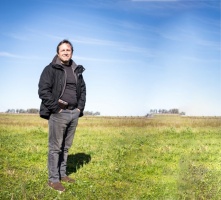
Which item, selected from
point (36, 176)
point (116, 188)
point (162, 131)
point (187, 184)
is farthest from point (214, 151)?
point (162, 131)

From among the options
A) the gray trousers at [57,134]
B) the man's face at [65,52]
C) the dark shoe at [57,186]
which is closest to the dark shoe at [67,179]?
the gray trousers at [57,134]

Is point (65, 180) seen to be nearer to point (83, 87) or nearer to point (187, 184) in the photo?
point (83, 87)

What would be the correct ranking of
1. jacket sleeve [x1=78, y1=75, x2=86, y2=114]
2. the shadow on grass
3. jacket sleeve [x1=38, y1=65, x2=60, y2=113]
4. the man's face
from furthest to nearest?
1. the shadow on grass
2. jacket sleeve [x1=78, y1=75, x2=86, y2=114]
3. the man's face
4. jacket sleeve [x1=38, y1=65, x2=60, y2=113]

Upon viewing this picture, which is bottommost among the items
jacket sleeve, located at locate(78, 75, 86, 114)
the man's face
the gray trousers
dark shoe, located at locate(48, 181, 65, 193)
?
dark shoe, located at locate(48, 181, 65, 193)

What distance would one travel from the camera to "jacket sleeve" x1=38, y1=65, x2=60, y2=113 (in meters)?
7.42

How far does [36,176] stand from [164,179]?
11.9 ft

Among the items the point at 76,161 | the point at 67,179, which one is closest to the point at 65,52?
the point at 67,179

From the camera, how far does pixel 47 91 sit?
7453 millimetres

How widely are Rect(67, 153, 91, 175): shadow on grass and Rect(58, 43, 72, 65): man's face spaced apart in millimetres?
3619

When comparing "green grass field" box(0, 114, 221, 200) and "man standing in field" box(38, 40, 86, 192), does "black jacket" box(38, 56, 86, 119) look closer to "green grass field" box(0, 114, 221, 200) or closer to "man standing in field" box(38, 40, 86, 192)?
"man standing in field" box(38, 40, 86, 192)

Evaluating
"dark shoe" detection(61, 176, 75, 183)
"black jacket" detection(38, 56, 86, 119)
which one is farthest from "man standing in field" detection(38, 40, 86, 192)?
"dark shoe" detection(61, 176, 75, 183)

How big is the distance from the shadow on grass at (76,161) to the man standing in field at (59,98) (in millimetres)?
1784

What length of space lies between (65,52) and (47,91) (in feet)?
3.44

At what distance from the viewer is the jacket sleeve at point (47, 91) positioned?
24.3 ft
